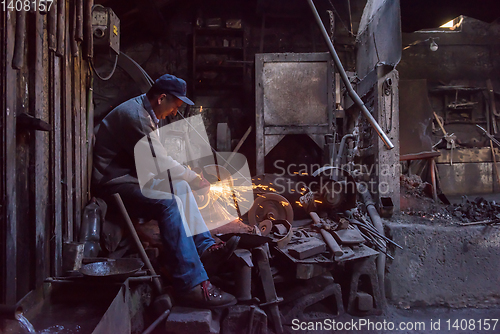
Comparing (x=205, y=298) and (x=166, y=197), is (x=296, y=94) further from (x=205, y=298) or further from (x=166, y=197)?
(x=205, y=298)

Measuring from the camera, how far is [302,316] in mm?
3453

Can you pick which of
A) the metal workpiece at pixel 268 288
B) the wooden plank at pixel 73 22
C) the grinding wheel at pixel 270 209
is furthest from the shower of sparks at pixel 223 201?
the wooden plank at pixel 73 22

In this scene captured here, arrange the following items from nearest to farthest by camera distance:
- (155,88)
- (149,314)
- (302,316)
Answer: (149,314) → (155,88) → (302,316)

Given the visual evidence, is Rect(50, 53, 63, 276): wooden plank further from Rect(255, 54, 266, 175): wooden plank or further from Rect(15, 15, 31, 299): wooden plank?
Rect(255, 54, 266, 175): wooden plank

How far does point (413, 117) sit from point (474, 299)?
192 inches

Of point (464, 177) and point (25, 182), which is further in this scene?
point (464, 177)

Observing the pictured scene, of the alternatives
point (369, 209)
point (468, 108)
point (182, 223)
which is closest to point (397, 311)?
point (369, 209)

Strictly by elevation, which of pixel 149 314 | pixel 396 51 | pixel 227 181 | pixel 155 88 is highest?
pixel 396 51

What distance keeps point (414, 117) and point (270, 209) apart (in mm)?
5624

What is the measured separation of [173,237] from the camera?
2.80m

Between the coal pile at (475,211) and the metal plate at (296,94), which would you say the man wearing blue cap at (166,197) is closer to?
the metal plate at (296,94)

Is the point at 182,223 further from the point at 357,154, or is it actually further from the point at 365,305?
the point at 357,154

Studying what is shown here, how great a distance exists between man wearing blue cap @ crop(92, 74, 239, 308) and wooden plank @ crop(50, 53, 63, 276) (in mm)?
578

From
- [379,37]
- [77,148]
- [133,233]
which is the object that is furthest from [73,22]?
[379,37]
